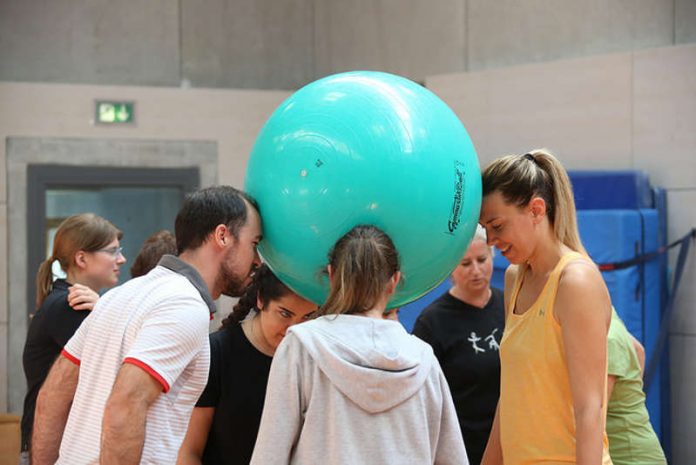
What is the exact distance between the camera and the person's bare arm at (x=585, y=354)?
6.60ft

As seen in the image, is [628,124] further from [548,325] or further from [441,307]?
[548,325]

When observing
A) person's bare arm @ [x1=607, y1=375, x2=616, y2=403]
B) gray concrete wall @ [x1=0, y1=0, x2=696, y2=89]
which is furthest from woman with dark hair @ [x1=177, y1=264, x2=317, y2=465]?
gray concrete wall @ [x1=0, y1=0, x2=696, y2=89]

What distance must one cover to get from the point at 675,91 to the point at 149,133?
10.7ft

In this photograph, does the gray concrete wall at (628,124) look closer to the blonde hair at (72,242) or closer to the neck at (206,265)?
the blonde hair at (72,242)

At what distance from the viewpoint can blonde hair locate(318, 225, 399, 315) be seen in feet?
5.98

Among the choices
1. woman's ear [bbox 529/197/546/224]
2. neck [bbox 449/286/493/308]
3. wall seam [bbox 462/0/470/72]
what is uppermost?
wall seam [bbox 462/0/470/72]

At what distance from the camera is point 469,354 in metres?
3.37

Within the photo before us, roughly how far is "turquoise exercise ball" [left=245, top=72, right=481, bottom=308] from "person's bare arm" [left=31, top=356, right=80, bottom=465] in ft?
2.17

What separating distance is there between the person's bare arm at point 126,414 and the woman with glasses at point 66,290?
1.36m

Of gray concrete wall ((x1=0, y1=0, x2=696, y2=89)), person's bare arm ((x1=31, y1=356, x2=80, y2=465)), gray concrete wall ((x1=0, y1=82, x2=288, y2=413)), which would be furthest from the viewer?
gray concrete wall ((x1=0, y1=82, x2=288, y2=413))

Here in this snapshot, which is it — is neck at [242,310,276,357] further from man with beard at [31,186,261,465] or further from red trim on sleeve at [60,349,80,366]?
red trim on sleeve at [60,349,80,366]

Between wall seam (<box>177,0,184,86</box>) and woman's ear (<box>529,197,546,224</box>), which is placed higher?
wall seam (<box>177,0,184,86</box>)

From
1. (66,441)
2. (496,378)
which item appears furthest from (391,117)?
(496,378)

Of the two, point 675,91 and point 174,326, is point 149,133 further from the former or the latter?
point 174,326
